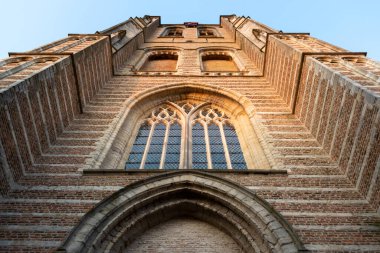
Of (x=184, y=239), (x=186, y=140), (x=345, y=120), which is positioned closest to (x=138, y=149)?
(x=186, y=140)

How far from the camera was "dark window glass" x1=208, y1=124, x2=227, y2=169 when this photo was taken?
9.06 metres

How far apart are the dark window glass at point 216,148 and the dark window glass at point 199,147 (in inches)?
9.1

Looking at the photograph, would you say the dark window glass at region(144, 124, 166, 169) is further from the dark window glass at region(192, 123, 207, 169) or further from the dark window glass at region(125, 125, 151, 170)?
the dark window glass at region(192, 123, 207, 169)

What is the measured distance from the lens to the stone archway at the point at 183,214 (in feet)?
18.7

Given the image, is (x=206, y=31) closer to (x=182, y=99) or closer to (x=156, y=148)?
(x=182, y=99)

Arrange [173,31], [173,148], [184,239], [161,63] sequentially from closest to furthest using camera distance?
[184,239], [173,148], [161,63], [173,31]

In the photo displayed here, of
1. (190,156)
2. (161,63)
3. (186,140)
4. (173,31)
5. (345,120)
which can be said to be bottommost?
(190,156)

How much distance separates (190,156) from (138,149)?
1.62 metres

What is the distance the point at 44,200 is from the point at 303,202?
16.7ft

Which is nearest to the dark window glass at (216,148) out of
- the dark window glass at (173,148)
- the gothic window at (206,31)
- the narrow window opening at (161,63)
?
the dark window glass at (173,148)

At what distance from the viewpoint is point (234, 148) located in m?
9.90

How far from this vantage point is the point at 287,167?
7.84 meters

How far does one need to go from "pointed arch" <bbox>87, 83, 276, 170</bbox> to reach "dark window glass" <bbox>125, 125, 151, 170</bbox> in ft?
0.48

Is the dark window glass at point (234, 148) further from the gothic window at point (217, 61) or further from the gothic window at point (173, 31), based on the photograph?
the gothic window at point (173, 31)
